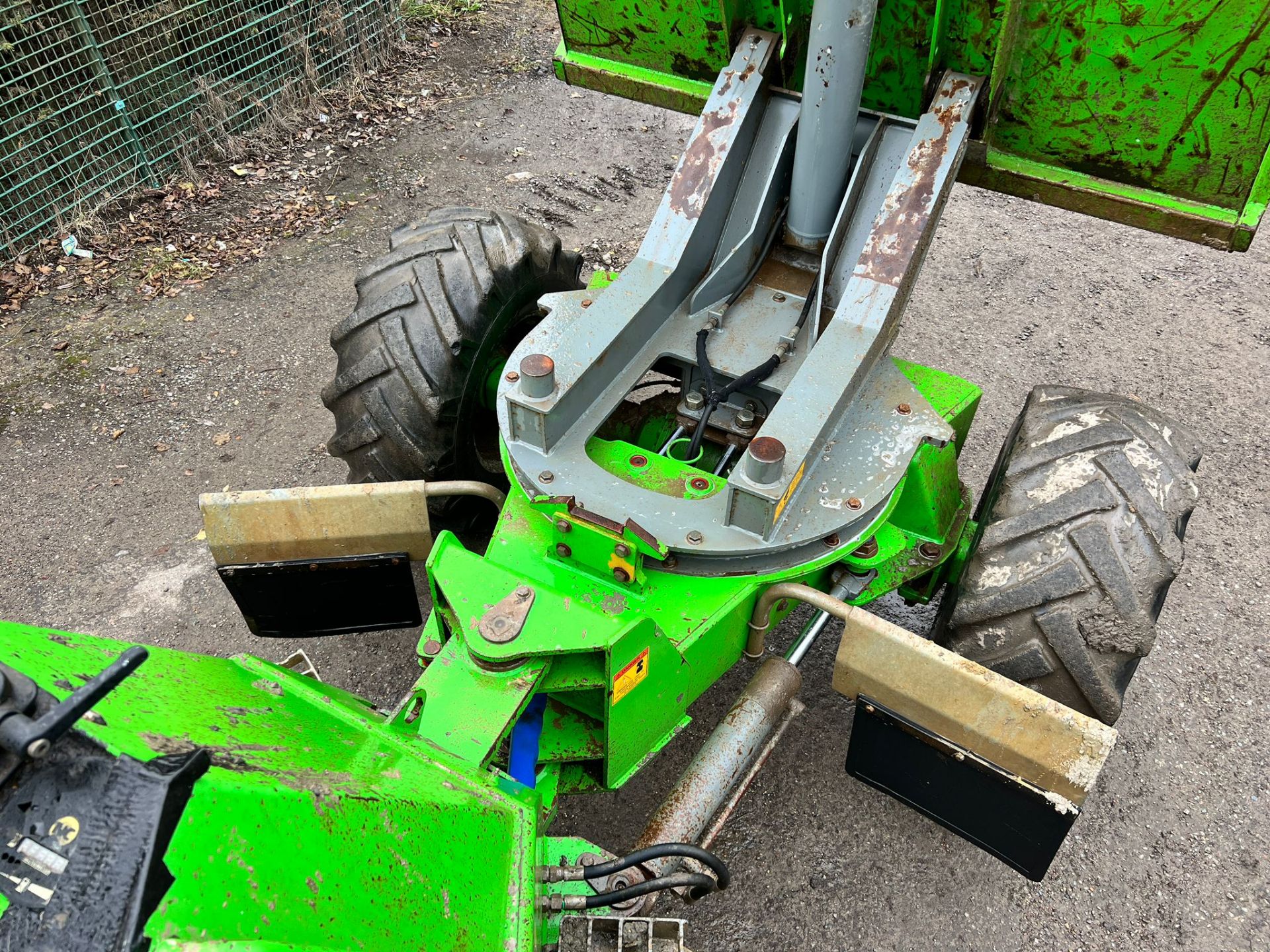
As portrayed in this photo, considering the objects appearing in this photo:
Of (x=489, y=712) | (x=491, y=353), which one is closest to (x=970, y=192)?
(x=491, y=353)

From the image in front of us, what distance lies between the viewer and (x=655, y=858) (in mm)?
2045

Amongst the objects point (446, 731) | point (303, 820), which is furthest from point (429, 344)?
point (303, 820)

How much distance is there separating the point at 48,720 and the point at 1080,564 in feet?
7.67

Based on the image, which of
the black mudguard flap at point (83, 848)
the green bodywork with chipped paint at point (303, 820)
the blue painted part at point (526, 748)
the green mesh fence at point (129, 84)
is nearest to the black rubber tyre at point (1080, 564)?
the blue painted part at point (526, 748)

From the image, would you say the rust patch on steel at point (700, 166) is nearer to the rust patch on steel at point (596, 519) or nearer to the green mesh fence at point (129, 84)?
the rust patch on steel at point (596, 519)

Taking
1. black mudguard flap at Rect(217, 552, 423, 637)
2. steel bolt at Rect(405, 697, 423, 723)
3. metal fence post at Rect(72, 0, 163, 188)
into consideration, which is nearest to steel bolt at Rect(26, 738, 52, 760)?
steel bolt at Rect(405, 697, 423, 723)

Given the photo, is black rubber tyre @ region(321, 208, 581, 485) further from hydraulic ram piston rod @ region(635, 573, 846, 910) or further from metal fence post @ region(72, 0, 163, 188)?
metal fence post @ region(72, 0, 163, 188)

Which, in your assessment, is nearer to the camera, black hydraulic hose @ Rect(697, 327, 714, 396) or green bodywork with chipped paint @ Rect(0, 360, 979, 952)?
green bodywork with chipped paint @ Rect(0, 360, 979, 952)

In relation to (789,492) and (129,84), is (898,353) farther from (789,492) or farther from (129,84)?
(129,84)

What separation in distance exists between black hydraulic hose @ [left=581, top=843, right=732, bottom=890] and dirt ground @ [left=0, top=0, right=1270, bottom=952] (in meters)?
0.94

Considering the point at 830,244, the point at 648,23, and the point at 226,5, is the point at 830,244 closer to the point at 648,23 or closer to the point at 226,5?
the point at 648,23

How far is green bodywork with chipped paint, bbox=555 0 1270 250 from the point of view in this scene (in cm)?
254

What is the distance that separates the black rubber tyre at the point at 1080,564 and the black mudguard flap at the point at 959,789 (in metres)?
0.41

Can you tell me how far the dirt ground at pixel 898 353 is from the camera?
9.75ft
